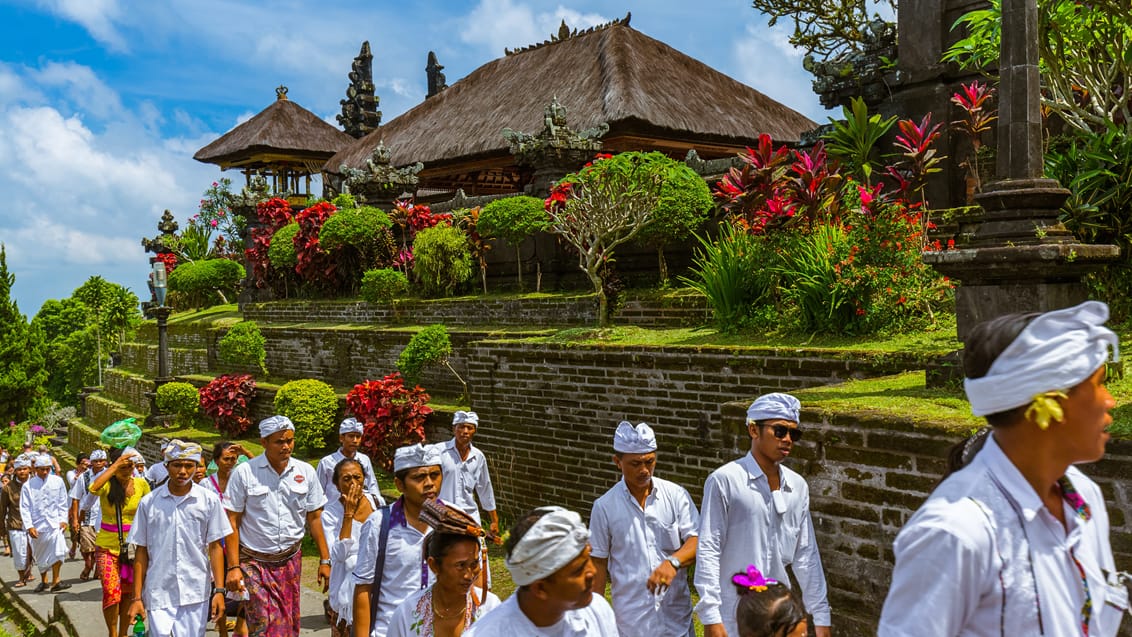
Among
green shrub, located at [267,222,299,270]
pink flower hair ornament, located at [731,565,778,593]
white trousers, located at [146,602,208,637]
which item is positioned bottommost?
white trousers, located at [146,602,208,637]

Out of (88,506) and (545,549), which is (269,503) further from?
(88,506)

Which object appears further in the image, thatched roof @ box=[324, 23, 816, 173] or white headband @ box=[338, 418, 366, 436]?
thatched roof @ box=[324, 23, 816, 173]

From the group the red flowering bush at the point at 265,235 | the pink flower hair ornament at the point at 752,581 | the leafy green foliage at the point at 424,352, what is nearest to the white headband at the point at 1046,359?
the pink flower hair ornament at the point at 752,581

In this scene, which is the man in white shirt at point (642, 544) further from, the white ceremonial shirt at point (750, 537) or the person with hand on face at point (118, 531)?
the person with hand on face at point (118, 531)

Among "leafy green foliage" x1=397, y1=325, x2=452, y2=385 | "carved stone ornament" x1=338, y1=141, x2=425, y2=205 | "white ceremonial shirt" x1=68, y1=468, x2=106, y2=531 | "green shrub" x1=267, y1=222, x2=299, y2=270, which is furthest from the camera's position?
"green shrub" x1=267, y1=222, x2=299, y2=270

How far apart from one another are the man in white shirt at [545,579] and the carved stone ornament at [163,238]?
3318 centimetres

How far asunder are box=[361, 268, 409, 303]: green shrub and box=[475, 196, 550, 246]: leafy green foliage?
2.84 meters

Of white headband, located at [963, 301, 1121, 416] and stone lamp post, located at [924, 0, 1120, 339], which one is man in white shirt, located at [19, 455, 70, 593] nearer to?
stone lamp post, located at [924, 0, 1120, 339]

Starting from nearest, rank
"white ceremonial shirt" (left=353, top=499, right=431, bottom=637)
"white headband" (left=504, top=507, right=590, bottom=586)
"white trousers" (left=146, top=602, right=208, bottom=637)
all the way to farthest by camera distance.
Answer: "white headband" (left=504, top=507, right=590, bottom=586)
"white ceremonial shirt" (left=353, top=499, right=431, bottom=637)
"white trousers" (left=146, top=602, right=208, bottom=637)

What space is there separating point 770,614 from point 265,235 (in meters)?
20.3

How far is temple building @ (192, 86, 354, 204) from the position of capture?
3206cm

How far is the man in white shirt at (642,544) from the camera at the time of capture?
4.70 metres

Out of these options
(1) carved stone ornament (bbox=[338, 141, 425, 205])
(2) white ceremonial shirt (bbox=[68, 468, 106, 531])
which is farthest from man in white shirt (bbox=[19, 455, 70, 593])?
(1) carved stone ornament (bbox=[338, 141, 425, 205])

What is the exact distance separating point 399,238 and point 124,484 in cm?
1112
